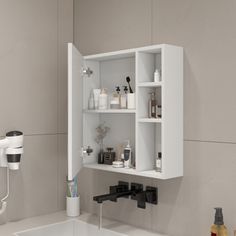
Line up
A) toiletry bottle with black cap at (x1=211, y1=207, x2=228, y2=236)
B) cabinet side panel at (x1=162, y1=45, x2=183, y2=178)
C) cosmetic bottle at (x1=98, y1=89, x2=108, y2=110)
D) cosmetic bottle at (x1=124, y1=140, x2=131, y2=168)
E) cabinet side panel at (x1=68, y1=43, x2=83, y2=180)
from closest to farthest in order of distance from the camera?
toiletry bottle with black cap at (x1=211, y1=207, x2=228, y2=236), cabinet side panel at (x1=162, y1=45, x2=183, y2=178), cabinet side panel at (x1=68, y1=43, x2=83, y2=180), cosmetic bottle at (x1=124, y1=140, x2=131, y2=168), cosmetic bottle at (x1=98, y1=89, x2=108, y2=110)

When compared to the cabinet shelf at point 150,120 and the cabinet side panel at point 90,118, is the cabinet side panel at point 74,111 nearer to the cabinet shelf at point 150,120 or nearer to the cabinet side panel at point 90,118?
the cabinet side panel at point 90,118

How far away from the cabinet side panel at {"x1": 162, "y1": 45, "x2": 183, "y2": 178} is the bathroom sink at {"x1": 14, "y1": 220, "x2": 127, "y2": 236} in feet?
1.57

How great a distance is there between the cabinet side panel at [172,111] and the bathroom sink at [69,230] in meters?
0.48

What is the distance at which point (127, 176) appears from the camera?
6.89 ft

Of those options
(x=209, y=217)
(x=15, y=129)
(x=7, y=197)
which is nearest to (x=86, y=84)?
(x=15, y=129)

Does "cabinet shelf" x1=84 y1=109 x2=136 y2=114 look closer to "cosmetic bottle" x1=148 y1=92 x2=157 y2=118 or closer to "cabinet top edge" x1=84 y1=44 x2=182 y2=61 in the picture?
"cosmetic bottle" x1=148 y1=92 x2=157 y2=118

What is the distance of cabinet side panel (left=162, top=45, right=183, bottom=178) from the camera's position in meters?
1.74

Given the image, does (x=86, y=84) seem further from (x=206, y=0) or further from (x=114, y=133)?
(x=206, y=0)

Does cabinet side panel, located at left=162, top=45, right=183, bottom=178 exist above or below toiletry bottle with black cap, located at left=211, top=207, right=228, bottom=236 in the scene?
above

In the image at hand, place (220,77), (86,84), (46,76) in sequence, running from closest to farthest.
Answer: (220,77) < (86,84) < (46,76)

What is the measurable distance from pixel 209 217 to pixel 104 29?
1.15 m

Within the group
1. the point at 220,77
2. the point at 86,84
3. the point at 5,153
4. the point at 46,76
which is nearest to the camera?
the point at 220,77

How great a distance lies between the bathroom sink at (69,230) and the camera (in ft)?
6.62

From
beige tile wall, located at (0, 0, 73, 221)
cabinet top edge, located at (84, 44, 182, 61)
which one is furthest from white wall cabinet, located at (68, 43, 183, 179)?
beige tile wall, located at (0, 0, 73, 221)
